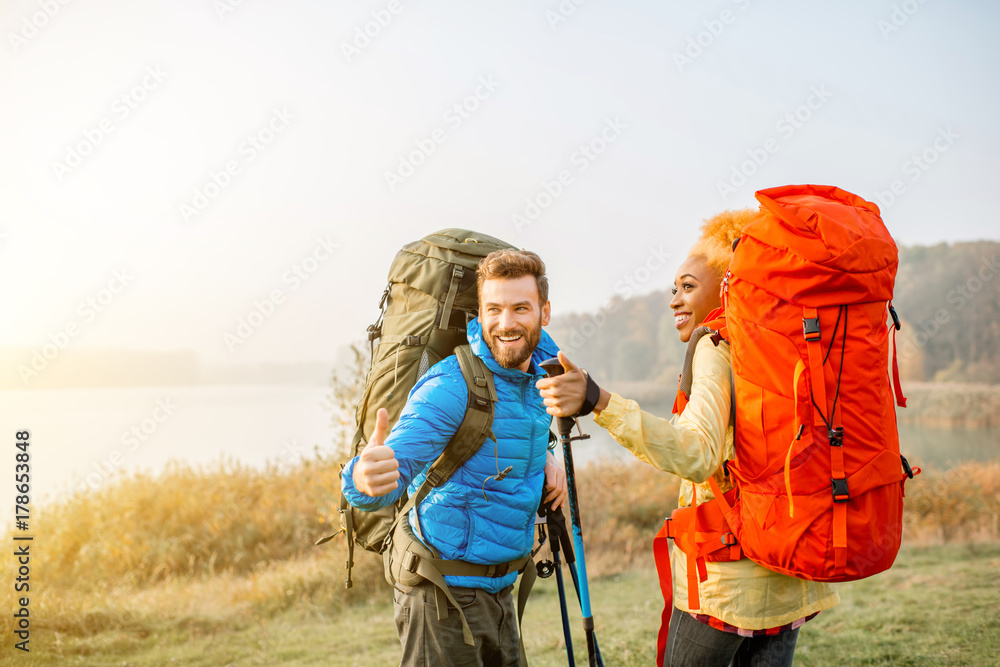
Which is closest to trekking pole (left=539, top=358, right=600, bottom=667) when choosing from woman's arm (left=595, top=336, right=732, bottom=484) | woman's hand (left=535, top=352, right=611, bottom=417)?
woman's hand (left=535, top=352, right=611, bottom=417)

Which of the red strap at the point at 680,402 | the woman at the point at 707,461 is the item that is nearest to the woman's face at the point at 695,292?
the woman at the point at 707,461

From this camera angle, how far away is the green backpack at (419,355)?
260cm

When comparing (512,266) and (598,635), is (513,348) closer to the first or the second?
(512,266)

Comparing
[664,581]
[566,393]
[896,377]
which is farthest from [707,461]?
[896,377]

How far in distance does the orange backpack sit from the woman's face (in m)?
0.54

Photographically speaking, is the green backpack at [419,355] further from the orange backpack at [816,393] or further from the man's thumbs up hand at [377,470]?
the orange backpack at [816,393]

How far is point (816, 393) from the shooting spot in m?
2.04

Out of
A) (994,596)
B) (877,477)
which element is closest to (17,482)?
(877,477)

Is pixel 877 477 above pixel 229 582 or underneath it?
above

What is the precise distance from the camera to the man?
259 cm

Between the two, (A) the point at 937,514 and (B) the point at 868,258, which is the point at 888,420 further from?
(A) the point at 937,514

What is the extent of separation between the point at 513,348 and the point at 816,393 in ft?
3.72

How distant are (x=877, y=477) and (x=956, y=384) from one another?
25254mm

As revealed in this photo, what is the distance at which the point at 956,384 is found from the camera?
73.4 ft
